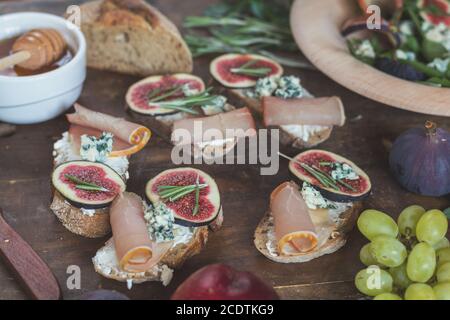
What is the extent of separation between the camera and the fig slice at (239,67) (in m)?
3.07

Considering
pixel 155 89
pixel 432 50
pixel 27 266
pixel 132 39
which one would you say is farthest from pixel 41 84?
pixel 432 50

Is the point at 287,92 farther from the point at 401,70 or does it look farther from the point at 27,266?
the point at 27,266

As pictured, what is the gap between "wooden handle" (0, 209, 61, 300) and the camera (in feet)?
6.93

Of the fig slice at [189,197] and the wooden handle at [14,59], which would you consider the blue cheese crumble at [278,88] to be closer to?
the fig slice at [189,197]

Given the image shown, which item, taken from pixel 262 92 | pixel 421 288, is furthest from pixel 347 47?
pixel 421 288

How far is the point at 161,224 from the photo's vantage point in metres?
2.27

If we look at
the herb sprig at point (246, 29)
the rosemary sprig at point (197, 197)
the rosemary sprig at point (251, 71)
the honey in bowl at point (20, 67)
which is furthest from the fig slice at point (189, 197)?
the herb sprig at point (246, 29)

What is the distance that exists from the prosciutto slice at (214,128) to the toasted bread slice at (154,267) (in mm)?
571

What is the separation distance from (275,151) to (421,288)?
1.00m

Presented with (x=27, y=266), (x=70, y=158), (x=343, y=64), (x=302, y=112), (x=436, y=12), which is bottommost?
(x=27, y=266)

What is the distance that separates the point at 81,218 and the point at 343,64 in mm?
1427

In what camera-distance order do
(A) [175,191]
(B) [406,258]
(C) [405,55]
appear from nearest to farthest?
(B) [406,258] < (A) [175,191] < (C) [405,55]

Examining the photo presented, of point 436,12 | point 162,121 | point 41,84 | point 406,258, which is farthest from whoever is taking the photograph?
point 436,12

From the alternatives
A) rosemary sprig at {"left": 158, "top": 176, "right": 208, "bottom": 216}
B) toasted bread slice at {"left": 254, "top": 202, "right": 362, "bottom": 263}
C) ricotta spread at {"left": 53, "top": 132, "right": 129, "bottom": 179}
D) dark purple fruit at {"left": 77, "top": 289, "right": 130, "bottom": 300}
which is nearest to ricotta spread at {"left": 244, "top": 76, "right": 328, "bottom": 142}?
toasted bread slice at {"left": 254, "top": 202, "right": 362, "bottom": 263}
